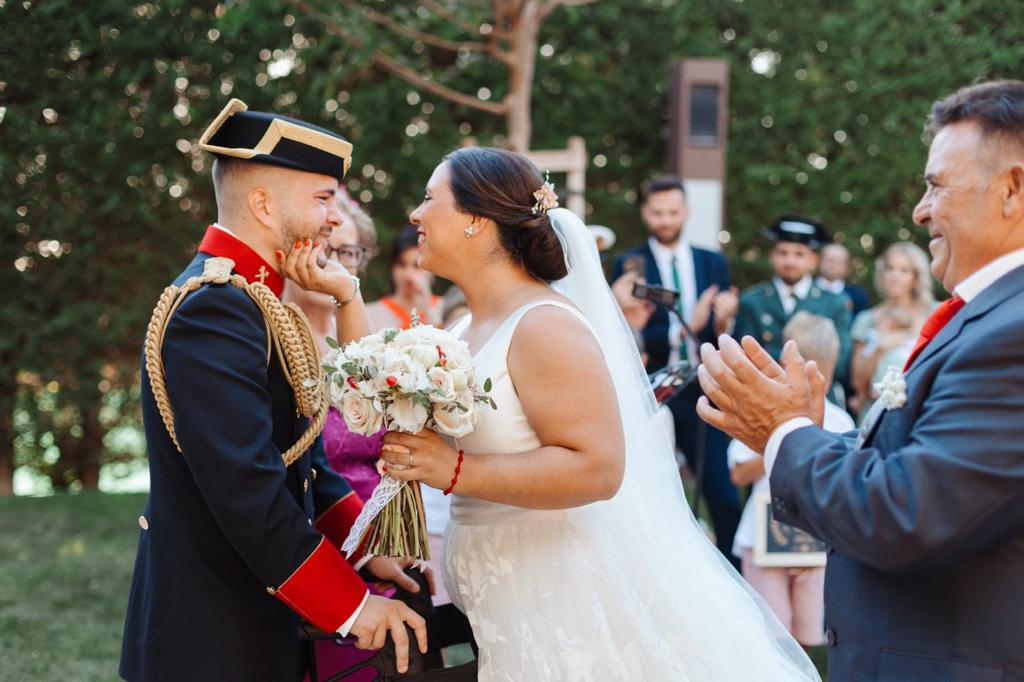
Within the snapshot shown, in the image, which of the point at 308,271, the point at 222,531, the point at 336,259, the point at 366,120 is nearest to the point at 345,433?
the point at 336,259

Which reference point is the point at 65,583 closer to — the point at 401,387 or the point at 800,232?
the point at 401,387

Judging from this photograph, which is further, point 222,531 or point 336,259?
point 336,259

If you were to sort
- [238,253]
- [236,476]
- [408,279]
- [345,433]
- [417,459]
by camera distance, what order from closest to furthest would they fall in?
[236,476]
[417,459]
[238,253]
[345,433]
[408,279]

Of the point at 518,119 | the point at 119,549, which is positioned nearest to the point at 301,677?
the point at 119,549

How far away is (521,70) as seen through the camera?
25.1 feet

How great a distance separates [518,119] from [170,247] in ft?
9.57

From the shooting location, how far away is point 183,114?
801 centimetres

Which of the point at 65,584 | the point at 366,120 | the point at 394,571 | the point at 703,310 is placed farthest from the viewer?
the point at 366,120

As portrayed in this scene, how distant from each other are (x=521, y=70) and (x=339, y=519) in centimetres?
536

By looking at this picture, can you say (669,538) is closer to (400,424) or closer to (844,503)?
(400,424)

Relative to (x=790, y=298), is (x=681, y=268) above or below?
above

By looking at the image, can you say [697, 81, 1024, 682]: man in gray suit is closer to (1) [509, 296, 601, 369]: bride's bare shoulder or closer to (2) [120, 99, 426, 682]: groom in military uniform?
(1) [509, 296, 601, 369]: bride's bare shoulder

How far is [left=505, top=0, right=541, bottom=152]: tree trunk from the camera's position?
7.55m

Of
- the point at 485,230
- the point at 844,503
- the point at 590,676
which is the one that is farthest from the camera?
the point at 485,230
